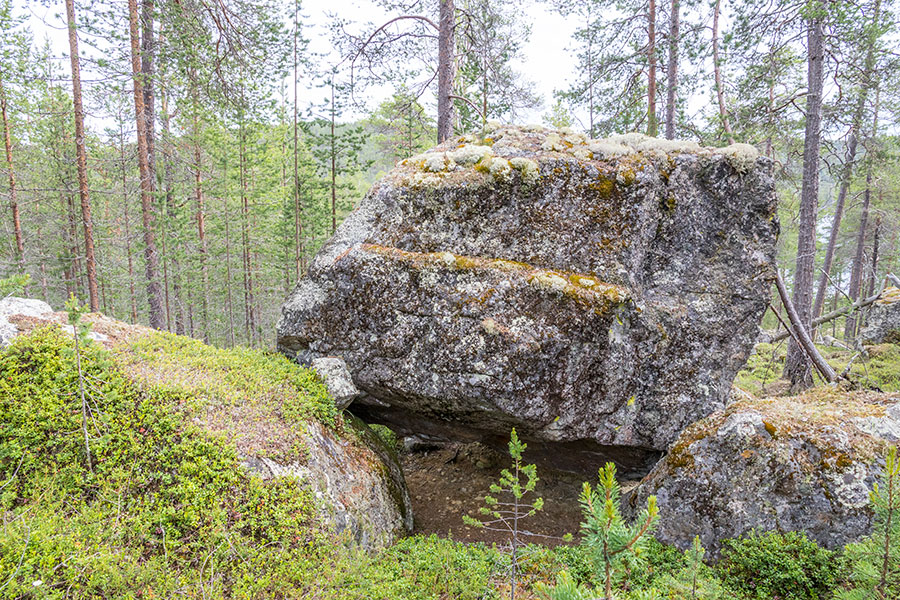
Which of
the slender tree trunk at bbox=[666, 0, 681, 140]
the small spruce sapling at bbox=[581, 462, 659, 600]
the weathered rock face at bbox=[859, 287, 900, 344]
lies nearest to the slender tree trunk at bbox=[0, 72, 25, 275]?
the small spruce sapling at bbox=[581, 462, 659, 600]

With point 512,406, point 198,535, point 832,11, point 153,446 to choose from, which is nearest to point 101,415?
point 153,446

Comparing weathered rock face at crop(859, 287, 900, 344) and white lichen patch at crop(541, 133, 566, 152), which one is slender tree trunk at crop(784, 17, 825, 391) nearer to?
white lichen patch at crop(541, 133, 566, 152)

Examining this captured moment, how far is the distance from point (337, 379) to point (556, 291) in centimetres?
317

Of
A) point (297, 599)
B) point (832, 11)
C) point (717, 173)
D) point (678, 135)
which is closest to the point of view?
point (297, 599)

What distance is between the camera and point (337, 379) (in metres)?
5.42

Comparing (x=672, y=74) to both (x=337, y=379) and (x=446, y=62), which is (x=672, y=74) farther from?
(x=337, y=379)

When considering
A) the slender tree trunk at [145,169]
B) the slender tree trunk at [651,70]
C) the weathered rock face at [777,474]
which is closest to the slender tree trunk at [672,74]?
the slender tree trunk at [651,70]

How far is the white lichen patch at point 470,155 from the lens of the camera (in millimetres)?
6105

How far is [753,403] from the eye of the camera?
5.41 meters

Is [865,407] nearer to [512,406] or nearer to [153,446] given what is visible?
[512,406]

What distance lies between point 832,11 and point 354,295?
10.7 m

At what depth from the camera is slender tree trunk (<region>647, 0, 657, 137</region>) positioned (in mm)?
10422

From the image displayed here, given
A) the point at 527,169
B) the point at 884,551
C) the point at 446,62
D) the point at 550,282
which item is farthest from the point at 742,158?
the point at 446,62

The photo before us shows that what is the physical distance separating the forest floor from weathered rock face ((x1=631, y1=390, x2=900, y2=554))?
5.43 feet
